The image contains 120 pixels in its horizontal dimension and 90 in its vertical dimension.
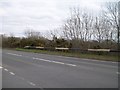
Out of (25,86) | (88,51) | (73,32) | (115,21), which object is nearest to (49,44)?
(73,32)

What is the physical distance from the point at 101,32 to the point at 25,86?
3920cm

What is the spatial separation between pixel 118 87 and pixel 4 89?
4285mm

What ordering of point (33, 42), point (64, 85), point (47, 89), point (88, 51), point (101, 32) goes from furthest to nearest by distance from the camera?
point (33, 42) → point (101, 32) → point (88, 51) → point (64, 85) → point (47, 89)

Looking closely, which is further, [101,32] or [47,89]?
[101,32]

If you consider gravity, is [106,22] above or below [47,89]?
above

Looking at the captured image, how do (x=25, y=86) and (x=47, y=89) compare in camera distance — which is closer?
(x=47, y=89)

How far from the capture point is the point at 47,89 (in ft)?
33.2

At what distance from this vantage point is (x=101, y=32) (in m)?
49.0

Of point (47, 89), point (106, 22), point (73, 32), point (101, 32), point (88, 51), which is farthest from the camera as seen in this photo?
point (73, 32)

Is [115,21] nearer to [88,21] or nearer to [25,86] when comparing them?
[88,21]

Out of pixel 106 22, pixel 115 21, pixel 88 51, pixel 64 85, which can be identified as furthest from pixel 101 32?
pixel 64 85

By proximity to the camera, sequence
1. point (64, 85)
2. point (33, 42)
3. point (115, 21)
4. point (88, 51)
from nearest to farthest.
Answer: point (64, 85), point (88, 51), point (115, 21), point (33, 42)

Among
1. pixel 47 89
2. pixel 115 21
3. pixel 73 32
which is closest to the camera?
pixel 47 89

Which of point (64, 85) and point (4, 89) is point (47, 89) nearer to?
point (64, 85)
